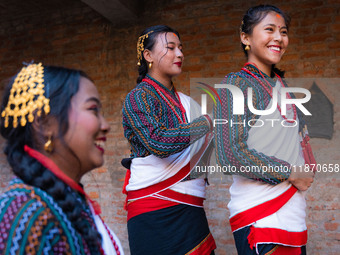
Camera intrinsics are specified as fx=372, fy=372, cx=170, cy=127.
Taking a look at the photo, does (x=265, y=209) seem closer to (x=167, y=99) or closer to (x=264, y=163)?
(x=264, y=163)

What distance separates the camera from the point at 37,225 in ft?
2.78

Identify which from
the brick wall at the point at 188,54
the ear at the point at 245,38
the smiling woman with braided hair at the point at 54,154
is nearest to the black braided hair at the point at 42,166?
the smiling woman with braided hair at the point at 54,154

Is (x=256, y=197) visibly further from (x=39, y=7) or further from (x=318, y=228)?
(x=39, y=7)

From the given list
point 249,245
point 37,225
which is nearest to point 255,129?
point 249,245

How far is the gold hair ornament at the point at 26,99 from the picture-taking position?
968 mm

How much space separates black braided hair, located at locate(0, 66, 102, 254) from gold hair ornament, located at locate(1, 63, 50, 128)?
0.02 metres

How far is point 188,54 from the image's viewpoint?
3.83 m

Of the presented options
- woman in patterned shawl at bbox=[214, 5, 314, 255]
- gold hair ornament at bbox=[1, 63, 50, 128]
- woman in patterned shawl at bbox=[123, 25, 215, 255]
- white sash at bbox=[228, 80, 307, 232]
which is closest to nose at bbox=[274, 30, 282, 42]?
woman in patterned shawl at bbox=[214, 5, 314, 255]

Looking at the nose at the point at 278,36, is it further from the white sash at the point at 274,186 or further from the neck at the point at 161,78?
the neck at the point at 161,78

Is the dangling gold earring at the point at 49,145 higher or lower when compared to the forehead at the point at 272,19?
lower

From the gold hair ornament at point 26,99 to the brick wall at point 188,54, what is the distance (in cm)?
232

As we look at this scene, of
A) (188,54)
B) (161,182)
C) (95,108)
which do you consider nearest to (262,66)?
(161,182)

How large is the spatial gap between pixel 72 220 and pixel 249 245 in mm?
934

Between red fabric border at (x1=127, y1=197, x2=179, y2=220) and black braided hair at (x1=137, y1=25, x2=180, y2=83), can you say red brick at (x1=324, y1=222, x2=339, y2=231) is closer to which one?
red fabric border at (x1=127, y1=197, x2=179, y2=220)
